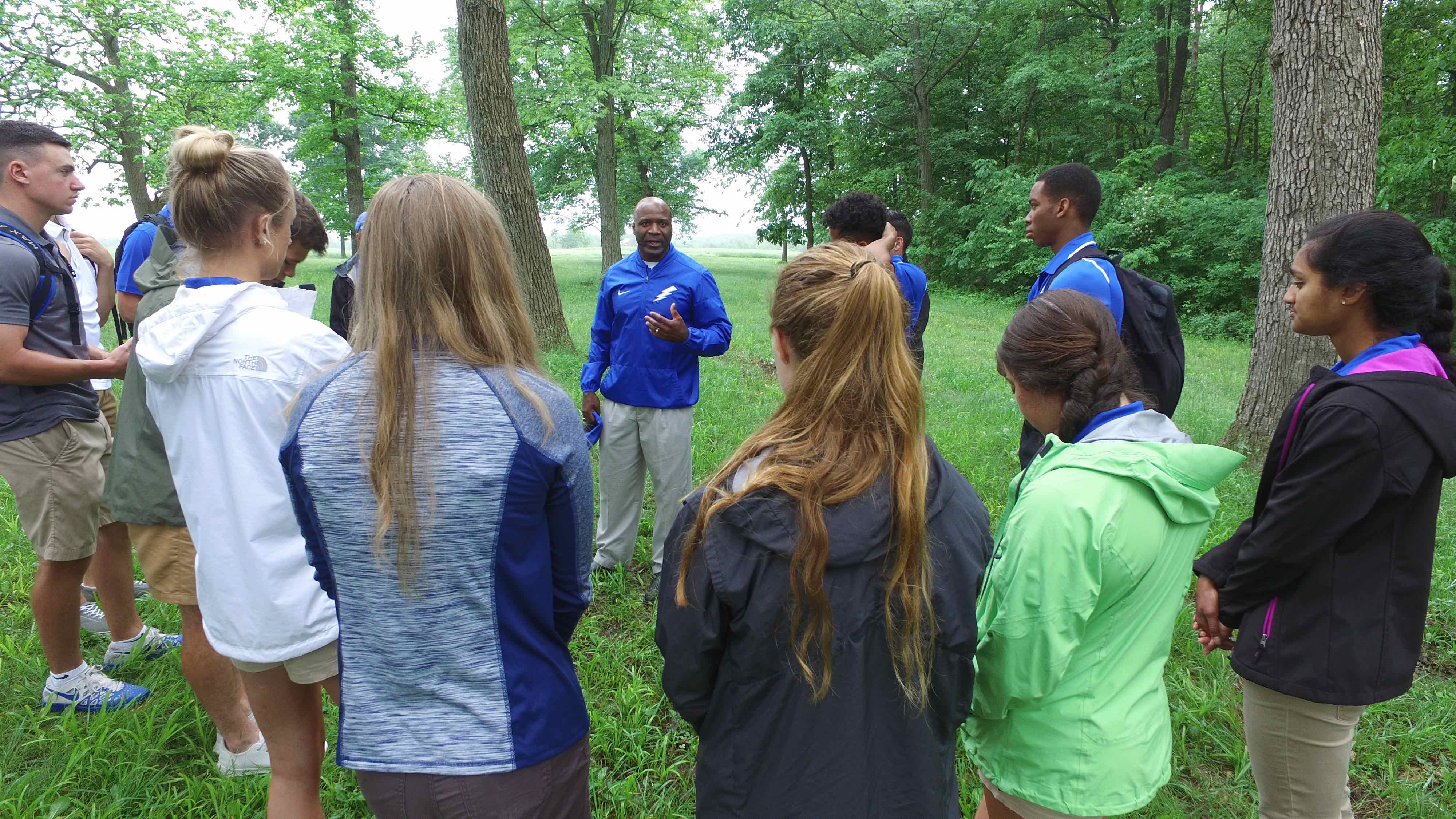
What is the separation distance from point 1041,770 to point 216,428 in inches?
82.8

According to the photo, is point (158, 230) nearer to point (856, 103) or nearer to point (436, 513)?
point (436, 513)

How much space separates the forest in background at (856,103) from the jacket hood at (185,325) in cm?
1275

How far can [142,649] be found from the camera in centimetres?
346

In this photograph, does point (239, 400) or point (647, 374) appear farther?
point (647, 374)

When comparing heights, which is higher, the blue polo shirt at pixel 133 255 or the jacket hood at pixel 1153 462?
the blue polo shirt at pixel 133 255

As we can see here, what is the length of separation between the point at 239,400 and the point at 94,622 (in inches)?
120

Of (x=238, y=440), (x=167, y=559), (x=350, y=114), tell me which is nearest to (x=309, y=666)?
(x=238, y=440)

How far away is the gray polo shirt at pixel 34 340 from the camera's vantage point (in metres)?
2.82

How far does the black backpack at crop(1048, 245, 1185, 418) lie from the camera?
3.28 meters

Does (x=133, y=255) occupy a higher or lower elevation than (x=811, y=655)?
higher

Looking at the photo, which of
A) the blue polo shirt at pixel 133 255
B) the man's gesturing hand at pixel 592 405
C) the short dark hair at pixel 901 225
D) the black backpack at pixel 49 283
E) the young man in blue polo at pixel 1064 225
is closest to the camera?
the black backpack at pixel 49 283

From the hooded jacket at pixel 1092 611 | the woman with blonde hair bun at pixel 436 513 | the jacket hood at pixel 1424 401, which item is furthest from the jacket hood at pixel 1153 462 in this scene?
the woman with blonde hair bun at pixel 436 513

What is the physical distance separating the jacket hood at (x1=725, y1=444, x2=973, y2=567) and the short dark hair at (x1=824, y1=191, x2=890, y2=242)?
3.65 m

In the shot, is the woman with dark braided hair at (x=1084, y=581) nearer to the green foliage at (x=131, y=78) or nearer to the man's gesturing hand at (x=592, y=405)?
the man's gesturing hand at (x=592, y=405)
